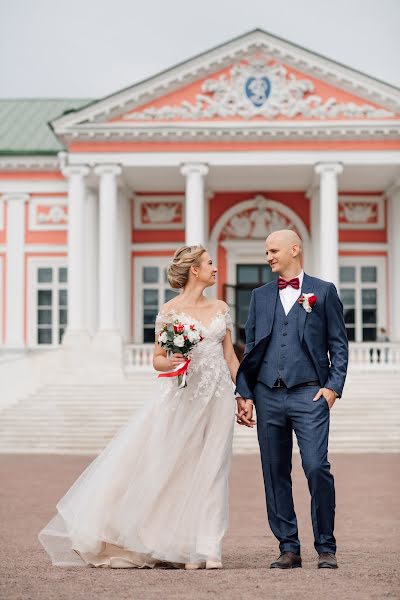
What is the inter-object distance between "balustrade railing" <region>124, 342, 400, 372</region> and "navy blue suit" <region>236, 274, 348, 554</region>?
18033mm

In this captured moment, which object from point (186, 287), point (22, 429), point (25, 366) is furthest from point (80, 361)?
point (186, 287)

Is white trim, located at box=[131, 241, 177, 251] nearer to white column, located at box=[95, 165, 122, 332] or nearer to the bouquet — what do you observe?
white column, located at box=[95, 165, 122, 332]

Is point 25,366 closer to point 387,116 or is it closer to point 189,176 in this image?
point 189,176

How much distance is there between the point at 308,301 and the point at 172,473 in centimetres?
138

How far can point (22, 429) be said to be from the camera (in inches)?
711

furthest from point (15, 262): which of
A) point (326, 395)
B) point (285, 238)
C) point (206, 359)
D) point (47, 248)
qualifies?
point (326, 395)

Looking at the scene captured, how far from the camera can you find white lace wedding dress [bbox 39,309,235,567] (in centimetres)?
587

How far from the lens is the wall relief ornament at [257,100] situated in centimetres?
2447

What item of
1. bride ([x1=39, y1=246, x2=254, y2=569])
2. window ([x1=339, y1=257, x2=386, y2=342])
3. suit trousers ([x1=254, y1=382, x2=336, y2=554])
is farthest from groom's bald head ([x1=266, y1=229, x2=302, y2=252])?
window ([x1=339, y1=257, x2=386, y2=342])

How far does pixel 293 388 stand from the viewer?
5.77 m

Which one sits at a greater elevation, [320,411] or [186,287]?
[186,287]

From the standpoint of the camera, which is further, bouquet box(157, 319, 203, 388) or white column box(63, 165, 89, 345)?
white column box(63, 165, 89, 345)

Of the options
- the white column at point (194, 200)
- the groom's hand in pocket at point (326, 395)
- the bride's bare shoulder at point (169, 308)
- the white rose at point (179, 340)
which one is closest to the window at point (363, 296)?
the white column at point (194, 200)

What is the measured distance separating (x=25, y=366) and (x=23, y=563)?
53.1ft
